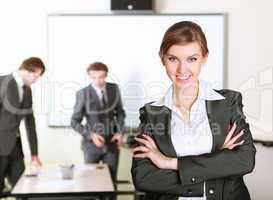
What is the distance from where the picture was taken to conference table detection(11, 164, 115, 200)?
2.88 metres

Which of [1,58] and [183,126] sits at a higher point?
[1,58]

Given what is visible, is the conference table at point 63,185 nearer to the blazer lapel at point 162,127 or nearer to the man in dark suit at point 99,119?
the man in dark suit at point 99,119

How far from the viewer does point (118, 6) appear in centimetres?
385

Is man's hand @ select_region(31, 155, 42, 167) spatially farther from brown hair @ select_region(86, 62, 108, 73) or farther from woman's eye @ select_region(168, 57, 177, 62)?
woman's eye @ select_region(168, 57, 177, 62)

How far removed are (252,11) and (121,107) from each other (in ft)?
4.52

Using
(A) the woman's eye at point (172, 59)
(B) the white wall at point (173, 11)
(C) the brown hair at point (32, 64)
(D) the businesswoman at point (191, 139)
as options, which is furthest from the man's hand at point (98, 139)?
(A) the woman's eye at point (172, 59)

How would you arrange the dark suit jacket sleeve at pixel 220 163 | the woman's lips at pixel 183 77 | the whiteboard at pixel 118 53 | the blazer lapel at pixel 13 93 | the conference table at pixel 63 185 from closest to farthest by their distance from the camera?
the dark suit jacket sleeve at pixel 220 163 < the woman's lips at pixel 183 77 < the conference table at pixel 63 185 < the blazer lapel at pixel 13 93 < the whiteboard at pixel 118 53

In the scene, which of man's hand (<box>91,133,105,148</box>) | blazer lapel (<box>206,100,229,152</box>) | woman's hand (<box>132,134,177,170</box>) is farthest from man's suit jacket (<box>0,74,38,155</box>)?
blazer lapel (<box>206,100,229,152</box>)

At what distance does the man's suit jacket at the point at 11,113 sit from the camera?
3.64m

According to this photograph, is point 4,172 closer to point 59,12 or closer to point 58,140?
point 58,140

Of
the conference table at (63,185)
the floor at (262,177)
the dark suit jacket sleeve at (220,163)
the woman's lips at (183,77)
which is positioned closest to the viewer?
the dark suit jacket sleeve at (220,163)

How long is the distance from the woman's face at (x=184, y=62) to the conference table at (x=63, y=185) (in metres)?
1.33

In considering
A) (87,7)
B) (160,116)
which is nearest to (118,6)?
(87,7)

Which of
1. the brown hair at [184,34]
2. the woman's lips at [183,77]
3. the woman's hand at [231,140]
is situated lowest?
the woman's hand at [231,140]
